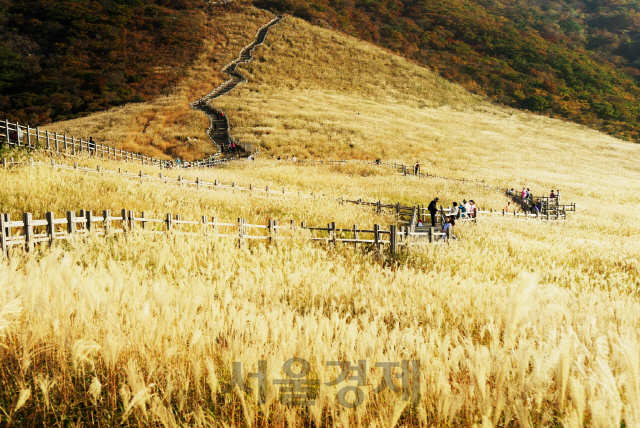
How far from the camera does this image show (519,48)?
10294 cm

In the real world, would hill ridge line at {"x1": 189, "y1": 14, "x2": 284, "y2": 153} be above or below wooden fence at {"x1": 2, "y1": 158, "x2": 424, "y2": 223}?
above

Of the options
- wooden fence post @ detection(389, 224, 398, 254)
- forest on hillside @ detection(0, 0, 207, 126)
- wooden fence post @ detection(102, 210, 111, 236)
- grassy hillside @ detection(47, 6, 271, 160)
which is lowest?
wooden fence post @ detection(389, 224, 398, 254)

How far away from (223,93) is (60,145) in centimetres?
3565

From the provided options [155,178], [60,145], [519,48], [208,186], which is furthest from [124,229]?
[519,48]

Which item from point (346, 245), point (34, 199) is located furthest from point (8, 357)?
point (34, 199)

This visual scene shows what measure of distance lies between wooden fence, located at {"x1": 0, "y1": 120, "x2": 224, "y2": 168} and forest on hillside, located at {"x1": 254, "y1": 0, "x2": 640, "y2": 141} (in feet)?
253

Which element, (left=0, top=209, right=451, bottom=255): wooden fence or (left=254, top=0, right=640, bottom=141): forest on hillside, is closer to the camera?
(left=0, top=209, right=451, bottom=255): wooden fence

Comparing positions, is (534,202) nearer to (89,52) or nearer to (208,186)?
(208,186)

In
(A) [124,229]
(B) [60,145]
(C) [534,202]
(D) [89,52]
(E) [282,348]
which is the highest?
(D) [89,52]

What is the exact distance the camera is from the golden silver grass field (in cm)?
183

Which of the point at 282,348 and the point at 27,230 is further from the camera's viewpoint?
the point at 27,230

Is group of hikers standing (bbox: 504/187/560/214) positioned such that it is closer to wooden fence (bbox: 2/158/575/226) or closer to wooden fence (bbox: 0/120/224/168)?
wooden fence (bbox: 2/158/575/226)

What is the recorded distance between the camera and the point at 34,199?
9.56m

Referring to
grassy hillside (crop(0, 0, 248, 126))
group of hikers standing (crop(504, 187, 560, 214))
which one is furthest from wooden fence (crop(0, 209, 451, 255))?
grassy hillside (crop(0, 0, 248, 126))
